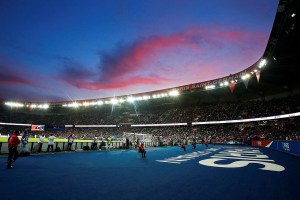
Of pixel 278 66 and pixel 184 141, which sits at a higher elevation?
pixel 278 66

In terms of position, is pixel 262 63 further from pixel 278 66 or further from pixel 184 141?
pixel 184 141

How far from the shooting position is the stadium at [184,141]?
240 inches

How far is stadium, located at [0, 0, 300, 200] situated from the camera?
6098 millimetres

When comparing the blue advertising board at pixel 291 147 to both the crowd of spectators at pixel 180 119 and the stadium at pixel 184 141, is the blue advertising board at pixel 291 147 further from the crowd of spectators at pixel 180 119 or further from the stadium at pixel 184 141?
the crowd of spectators at pixel 180 119

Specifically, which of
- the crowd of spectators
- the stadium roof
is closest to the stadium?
the stadium roof

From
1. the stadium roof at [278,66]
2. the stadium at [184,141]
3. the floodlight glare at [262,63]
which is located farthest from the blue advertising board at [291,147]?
the floodlight glare at [262,63]

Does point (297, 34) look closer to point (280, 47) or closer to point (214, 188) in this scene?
point (280, 47)

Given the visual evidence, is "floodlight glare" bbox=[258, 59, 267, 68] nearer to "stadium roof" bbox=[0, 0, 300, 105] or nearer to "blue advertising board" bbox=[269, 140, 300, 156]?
"stadium roof" bbox=[0, 0, 300, 105]

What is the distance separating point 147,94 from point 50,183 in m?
57.2

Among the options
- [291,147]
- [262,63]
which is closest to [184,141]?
[262,63]

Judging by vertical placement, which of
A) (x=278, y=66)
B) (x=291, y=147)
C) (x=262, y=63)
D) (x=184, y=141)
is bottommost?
(x=291, y=147)

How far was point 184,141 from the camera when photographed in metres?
47.5

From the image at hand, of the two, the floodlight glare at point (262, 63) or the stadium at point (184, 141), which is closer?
the stadium at point (184, 141)

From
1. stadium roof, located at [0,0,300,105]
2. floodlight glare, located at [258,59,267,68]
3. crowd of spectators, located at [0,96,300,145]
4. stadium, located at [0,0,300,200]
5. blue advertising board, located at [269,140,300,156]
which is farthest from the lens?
crowd of spectators, located at [0,96,300,145]
